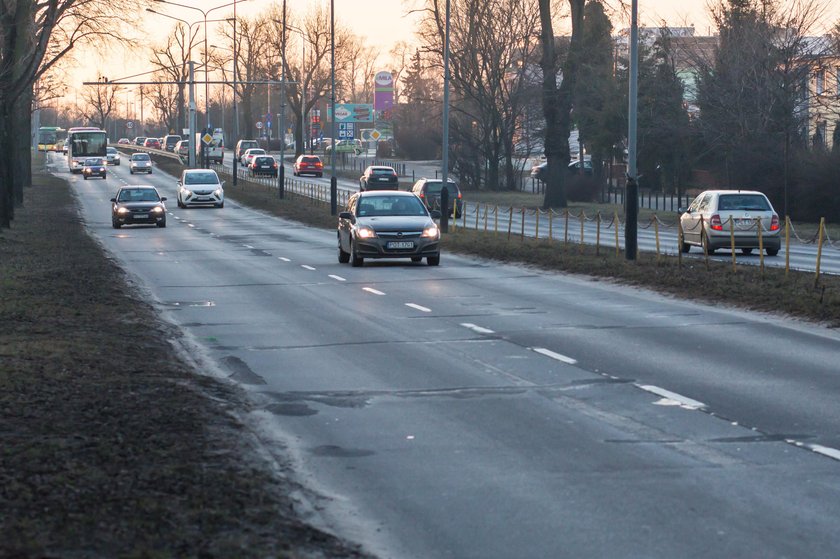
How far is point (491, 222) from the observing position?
50281mm

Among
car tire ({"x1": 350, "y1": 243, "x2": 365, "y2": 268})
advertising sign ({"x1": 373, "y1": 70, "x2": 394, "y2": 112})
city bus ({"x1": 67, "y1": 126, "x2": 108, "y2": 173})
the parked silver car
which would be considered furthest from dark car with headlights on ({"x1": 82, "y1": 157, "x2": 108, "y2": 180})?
the parked silver car

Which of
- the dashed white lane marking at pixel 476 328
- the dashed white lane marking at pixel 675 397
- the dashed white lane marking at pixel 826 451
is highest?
the dashed white lane marking at pixel 826 451

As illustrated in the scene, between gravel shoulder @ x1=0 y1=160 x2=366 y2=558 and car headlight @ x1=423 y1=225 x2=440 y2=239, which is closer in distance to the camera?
gravel shoulder @ x1=0 y1=160 x2=366 y2=558

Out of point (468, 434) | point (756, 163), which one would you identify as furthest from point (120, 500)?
point (756, 163)

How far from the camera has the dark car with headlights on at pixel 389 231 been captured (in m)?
27.1

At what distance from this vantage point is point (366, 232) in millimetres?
27156

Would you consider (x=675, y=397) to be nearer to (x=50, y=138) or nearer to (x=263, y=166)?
(x=263, y=166)

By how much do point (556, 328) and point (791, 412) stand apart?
20.5ft

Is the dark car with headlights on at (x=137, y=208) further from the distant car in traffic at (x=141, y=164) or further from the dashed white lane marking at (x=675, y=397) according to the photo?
the distant car in traffic at (x=141, y=164)

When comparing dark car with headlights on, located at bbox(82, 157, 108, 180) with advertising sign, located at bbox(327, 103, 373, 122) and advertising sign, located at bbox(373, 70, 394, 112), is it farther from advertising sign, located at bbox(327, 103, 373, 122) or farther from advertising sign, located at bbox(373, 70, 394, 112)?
advertising sign, located at bbox(373, 70, 394, 112)

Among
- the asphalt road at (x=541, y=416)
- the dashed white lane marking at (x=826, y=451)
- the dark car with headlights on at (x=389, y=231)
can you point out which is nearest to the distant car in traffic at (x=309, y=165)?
the dark car with headlights on at (x=389, y=231)

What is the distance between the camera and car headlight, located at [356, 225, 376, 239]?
27.1 metres

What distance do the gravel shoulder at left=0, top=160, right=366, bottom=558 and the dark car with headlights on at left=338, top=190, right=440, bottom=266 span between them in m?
11.3

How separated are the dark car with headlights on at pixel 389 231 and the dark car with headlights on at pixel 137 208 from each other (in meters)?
19.9
